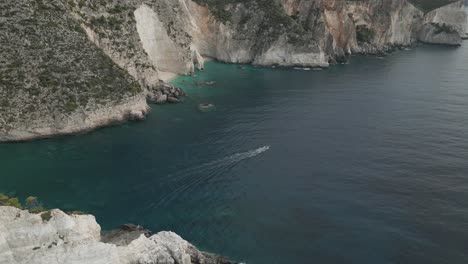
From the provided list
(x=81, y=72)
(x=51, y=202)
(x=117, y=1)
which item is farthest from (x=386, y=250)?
(x=117, y=1)

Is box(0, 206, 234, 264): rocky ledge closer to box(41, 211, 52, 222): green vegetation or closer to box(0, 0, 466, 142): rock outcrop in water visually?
box(41, 211, 52, 222): green vegetation

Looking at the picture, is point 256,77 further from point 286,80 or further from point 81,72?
point 81,72

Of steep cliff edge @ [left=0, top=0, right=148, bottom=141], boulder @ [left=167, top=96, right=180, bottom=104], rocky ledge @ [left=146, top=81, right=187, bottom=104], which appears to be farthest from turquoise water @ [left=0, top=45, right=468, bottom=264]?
rocky ledge @ [left=146, top=81, right=187, bottom=104]

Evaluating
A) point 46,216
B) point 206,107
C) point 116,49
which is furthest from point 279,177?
point 116,49

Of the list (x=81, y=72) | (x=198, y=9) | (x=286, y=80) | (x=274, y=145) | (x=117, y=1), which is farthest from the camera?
(x=198, y=9)

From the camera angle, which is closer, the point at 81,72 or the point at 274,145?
the point at 274,145

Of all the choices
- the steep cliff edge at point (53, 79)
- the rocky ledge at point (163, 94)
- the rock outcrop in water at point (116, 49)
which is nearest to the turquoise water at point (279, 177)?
the steep cliff edge at point (53, 79)
